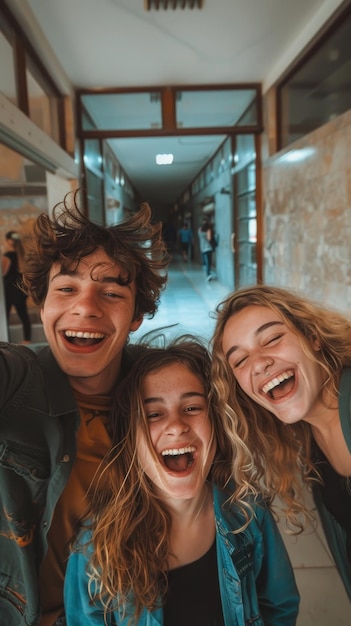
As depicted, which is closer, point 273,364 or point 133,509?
point 133,509

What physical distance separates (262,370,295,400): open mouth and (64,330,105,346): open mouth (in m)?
0.53

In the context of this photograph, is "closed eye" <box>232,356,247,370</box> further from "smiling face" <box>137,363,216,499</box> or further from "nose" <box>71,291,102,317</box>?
"nose" <box>71,291,102,317</box>

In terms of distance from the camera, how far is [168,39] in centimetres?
452

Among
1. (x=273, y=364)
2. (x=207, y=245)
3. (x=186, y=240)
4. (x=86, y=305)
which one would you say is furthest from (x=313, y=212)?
(x=186, y=240)

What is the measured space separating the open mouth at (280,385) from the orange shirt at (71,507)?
0.51 m

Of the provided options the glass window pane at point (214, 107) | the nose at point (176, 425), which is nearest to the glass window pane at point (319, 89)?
the glass window pane at point (214, 107)

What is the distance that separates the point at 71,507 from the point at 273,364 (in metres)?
0.72

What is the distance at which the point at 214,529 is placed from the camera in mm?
1271

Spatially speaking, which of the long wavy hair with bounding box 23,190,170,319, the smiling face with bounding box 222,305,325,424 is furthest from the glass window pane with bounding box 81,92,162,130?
the smiling face with bounding box 222,305,325,424

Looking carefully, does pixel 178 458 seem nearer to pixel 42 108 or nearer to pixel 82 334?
pixel 82 334

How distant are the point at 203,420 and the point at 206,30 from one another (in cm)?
436

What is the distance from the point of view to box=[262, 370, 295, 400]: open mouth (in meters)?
1.35

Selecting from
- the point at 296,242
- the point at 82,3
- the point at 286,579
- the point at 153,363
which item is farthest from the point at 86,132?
the point at 286,579

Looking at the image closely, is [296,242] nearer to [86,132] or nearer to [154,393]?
[86,132]
